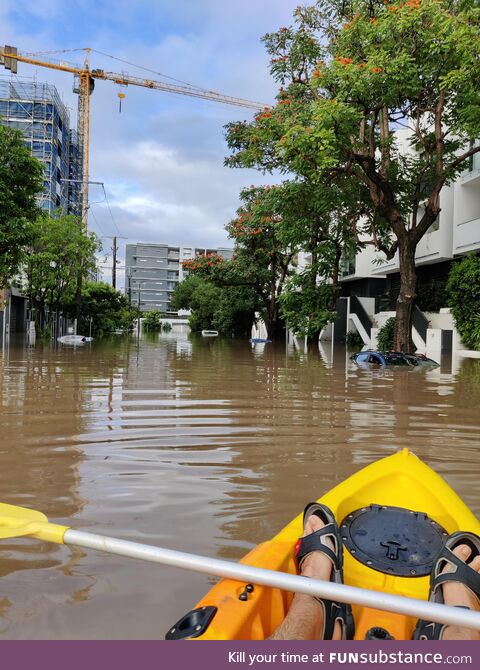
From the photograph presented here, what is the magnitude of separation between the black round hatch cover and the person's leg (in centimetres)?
48

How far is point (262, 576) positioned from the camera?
209cm

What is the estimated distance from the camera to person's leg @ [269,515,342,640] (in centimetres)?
201

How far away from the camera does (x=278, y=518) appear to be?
375cm

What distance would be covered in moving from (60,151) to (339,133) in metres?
52.2

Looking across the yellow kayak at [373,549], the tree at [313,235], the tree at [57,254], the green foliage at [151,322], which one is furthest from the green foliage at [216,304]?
the yellow kayak at [373,549]

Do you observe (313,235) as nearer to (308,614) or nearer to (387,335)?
(387,335)

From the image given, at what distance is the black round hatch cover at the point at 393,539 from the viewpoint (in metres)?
2.79

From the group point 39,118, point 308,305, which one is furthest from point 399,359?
point 39,118

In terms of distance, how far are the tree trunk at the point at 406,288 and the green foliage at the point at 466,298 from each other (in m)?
5.05

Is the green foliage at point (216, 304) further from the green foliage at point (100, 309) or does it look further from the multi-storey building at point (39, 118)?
the multi-storey building at point (39, 118)

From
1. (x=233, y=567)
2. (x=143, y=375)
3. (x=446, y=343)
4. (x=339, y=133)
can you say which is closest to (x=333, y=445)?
(x=233, y=567)

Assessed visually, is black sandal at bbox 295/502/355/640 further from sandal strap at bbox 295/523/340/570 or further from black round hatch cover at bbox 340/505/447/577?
black round hatch cover at bbox 340/505/447/577

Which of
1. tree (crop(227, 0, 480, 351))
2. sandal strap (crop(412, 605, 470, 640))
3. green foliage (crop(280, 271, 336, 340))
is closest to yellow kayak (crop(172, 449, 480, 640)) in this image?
sandal strap (crop(412, 605, 470, 640))

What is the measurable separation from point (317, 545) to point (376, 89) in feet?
41.2
